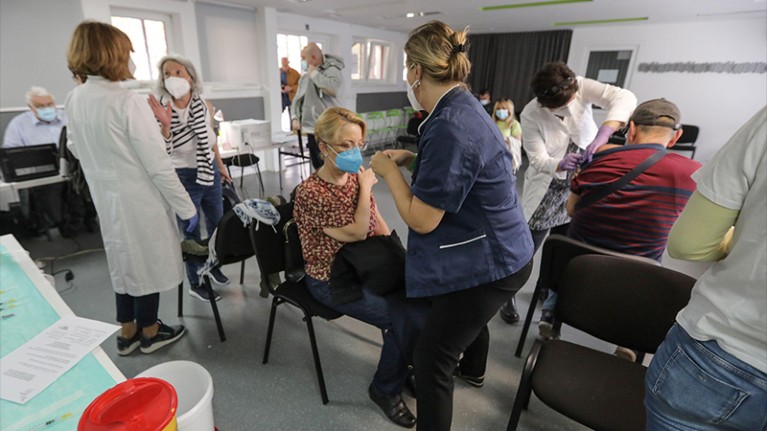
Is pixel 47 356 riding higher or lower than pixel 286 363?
higher

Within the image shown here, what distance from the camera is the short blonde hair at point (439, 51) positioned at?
3.30 ft

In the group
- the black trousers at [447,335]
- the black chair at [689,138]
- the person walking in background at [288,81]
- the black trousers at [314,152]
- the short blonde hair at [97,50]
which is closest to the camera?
the black trousers at [447,335]

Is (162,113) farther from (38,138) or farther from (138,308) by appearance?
(38,138)

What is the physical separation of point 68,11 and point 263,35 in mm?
2198

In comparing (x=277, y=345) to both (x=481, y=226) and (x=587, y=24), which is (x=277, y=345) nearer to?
(x=481, y=226)

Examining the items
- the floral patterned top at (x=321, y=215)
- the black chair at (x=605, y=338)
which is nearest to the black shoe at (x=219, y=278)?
the floral patterned top at (x=321, y=215)

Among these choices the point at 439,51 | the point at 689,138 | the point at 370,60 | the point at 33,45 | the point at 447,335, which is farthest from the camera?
the point at 370,60

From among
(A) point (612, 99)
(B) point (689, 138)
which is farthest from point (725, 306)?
(B) point (689, 138)

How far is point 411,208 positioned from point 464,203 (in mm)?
150

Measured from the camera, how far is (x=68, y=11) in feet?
11.8

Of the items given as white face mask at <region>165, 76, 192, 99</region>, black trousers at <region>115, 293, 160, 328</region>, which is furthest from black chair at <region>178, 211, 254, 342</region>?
white face mask at <region>165, 76, 192, 99</region>

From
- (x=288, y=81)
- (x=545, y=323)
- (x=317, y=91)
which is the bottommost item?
(x=545, y=323)

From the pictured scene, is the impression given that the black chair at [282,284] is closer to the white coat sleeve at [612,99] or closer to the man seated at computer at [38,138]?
the white coat sleeve at [612,99]

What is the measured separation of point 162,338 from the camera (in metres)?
1.98
